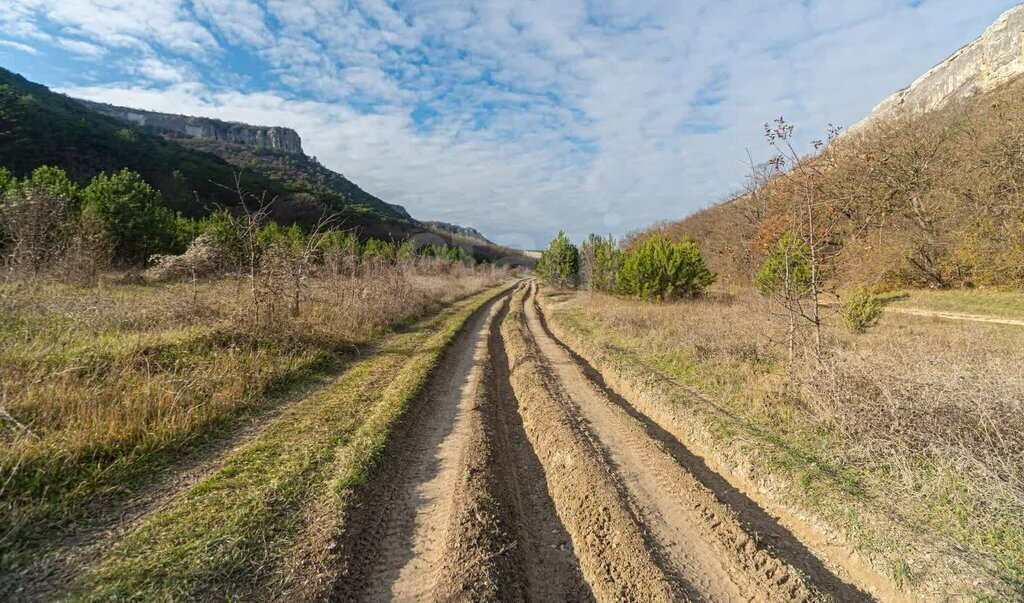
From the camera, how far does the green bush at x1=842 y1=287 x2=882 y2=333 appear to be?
13062 mm

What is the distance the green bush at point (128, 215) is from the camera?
819 inches

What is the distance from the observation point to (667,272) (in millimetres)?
24828

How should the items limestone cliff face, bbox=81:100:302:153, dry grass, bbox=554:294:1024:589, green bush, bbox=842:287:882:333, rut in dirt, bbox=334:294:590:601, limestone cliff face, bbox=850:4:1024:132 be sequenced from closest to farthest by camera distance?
rut in dirt, bbox=334:294:590:601
dry grass, bbox=554:294:1024:589
green bush, bbox=842:287:882:333
limestone cliff face, bbox=850:4:1024:132
limestone cliff face, bbox=81:100:302:153

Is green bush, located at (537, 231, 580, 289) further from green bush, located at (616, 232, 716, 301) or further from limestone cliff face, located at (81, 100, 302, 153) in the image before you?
limestone cliff face, located at (81, 100, 302, 153)

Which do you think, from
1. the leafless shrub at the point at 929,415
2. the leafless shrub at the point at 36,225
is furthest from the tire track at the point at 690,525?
the leafless shrub at the point at 36,225

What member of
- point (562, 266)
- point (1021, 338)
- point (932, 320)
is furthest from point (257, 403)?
point (562, 266)

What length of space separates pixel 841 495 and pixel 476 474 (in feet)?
14.0

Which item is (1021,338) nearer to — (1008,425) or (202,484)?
(1008,425)

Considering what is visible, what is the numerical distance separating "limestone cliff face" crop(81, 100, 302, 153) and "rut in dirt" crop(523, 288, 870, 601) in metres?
172

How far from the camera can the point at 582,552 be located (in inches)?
153

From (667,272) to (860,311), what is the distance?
1204cm

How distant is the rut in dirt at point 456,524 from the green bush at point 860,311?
44.1 feet

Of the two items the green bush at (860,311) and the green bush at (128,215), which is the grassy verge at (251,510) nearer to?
the green bush at (860,311)

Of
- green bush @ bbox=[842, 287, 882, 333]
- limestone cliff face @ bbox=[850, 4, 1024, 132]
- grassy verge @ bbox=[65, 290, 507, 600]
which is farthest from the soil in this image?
limestone cliff face @ bbox=[850, 4, 1024, 132]
